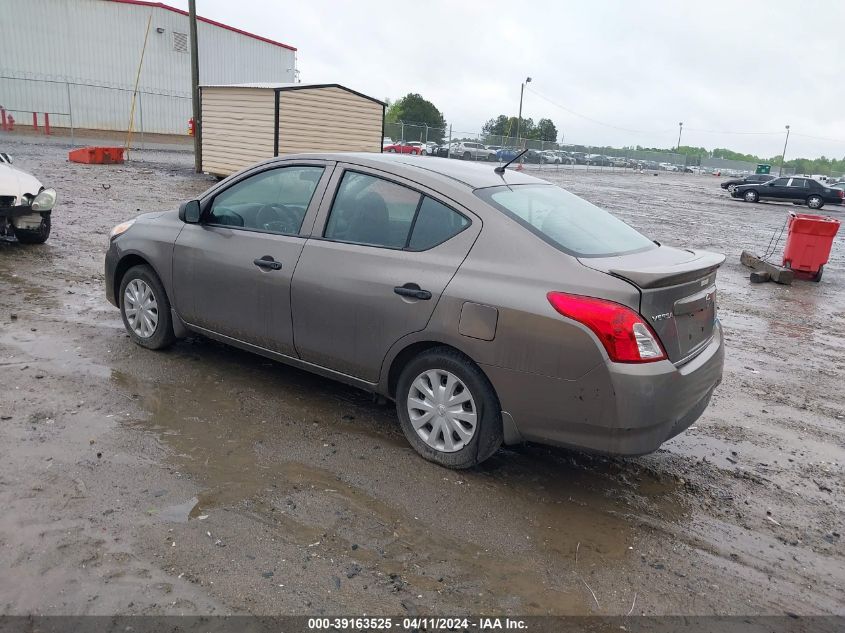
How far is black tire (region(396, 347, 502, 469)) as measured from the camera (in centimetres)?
366

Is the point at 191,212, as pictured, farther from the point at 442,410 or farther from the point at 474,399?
the point at 474,399

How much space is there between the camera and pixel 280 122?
727 inches

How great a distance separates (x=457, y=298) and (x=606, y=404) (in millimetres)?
938

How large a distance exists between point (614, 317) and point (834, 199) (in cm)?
3501

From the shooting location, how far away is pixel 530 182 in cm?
459

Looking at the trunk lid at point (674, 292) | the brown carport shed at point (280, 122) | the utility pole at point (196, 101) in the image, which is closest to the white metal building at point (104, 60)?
the utility pole at point (196, 101)

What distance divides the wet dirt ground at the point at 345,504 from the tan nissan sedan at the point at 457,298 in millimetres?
395

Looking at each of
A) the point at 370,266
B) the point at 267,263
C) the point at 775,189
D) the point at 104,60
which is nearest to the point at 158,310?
the point at 267,263

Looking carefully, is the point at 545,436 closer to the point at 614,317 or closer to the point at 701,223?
the point at 614,317

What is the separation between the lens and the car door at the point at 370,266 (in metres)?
3.86

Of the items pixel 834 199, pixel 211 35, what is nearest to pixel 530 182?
pixel 834 199

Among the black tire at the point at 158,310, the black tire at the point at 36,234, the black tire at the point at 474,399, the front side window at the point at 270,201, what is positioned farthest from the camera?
the black tire at the point at 36,234

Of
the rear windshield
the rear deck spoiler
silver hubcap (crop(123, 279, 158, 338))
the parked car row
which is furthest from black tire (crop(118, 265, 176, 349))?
the parked car row

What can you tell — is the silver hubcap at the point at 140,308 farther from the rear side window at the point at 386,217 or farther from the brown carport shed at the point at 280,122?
the brown carport shed at the point at 280,122
